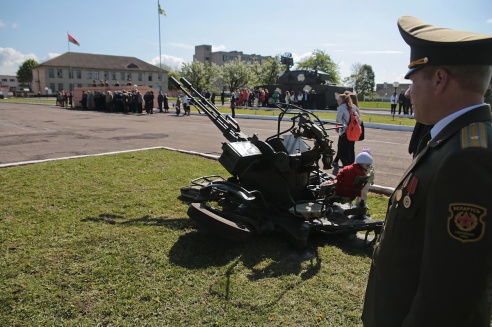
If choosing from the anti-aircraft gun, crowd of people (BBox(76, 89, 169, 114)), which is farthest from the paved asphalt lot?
crowd of people (BBox(76, 89, 169, 114))

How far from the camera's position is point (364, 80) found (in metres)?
84.4

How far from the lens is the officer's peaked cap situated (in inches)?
53.4

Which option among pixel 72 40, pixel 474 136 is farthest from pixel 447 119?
pixel 72 40

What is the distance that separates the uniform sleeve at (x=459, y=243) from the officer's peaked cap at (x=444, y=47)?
36cm

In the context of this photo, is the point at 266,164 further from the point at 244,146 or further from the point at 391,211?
the point at 391,211

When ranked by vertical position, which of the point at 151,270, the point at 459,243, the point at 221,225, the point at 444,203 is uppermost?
the point at 444,203

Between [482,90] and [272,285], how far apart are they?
8.96 feet

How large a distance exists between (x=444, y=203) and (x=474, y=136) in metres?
0.26

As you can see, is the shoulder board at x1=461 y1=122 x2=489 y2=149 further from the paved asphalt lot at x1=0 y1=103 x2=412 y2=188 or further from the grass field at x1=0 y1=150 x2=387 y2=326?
the paved asphalt lot at x1=0 y1=103 x2=412 y2=188

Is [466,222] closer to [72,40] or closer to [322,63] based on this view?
[72,40]

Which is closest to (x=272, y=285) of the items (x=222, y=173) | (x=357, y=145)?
(x=222, y=173)

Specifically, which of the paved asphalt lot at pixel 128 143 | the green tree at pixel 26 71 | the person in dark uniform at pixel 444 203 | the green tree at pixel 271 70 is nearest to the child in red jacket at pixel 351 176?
the paved asphalt lot at pixel 128 143

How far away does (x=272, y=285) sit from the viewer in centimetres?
363

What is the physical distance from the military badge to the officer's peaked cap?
0.53 m
